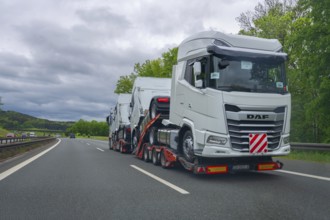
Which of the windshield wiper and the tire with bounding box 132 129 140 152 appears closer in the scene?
the windshield wiper

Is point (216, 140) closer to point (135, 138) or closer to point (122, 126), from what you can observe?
point (135, 138)

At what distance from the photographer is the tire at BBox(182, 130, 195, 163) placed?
26.4 ft

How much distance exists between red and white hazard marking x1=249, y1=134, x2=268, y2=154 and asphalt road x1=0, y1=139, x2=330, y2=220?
2.29 feet

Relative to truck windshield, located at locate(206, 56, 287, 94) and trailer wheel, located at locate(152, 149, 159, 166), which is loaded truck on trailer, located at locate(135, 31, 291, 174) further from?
trailer wheel, located at locate(152, 149, 159, 166)

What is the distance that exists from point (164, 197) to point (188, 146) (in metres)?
2.75

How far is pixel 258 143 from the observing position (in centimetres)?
725

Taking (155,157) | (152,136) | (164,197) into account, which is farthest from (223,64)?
(152,136)

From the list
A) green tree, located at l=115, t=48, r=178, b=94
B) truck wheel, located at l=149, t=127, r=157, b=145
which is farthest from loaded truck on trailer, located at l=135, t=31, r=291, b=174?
green tree, located at l=115, t=48, r=178, b=94

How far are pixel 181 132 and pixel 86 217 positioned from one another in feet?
15.2

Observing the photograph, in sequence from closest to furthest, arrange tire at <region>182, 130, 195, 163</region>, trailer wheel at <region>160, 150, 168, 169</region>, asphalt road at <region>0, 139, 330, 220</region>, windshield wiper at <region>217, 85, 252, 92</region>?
1. asphalt road at <region>0, 139, 330, 220</region>
2. windshield wiper at <region>217, 85, 252, 92</region>
3. tire at <region>182, 130, 195, 163</region>
4. trailer wheel at <region>160, 150, 168, 169</region>

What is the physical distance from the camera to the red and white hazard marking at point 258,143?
284 inches

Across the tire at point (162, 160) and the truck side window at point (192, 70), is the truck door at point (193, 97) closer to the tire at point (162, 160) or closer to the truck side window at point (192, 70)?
the truck side window at point (192, 70)

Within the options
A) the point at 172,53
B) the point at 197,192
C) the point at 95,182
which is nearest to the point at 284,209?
the point at 197,192

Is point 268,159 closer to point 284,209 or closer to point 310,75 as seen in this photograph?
point 284,209
